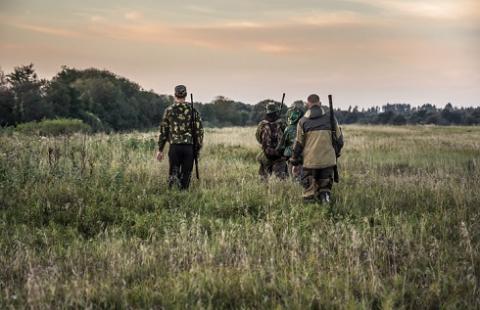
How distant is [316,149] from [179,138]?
9.43 ft

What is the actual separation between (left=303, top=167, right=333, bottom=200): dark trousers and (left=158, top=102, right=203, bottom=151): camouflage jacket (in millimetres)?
2591

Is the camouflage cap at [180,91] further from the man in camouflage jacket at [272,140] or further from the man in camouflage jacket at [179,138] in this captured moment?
the man in camouflage jacket at [272,140]

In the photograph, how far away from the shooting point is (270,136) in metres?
11.1

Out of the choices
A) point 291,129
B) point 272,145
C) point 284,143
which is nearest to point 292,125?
point 291,129

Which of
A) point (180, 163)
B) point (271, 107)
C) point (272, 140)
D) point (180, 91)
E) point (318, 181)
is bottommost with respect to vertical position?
point (318, 181)

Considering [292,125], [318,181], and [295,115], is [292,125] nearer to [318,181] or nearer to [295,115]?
[295,115]

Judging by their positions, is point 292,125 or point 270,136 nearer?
point 292,125

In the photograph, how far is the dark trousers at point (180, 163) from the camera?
9.33m

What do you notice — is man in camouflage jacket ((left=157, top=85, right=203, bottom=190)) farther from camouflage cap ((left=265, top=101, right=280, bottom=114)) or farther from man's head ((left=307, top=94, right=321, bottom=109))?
man's head ((left=307, top=94, right=321, bottom=109))

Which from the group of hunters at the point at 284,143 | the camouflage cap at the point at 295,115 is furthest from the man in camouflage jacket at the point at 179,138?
the camouflage cap at the point at 295,115

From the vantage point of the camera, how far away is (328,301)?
4.22 meters

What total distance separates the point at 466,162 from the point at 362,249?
11889 mm

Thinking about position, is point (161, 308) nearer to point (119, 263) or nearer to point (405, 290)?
point (119, 263)

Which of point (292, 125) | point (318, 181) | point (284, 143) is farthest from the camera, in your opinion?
point (284, 143)
